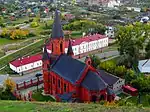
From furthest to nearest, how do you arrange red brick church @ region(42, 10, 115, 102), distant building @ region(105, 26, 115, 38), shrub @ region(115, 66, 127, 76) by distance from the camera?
distant building @ region(105, 26, 115, 38)
shrub @ region(115, 66, 127, 76)
red brick church @ region(42, 10, 115, 102)

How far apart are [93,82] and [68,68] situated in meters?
4.30

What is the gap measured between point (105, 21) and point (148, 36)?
38.4m

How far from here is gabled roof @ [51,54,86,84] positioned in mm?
34312

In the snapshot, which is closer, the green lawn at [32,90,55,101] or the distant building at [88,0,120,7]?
the green lawn at [32,90,55,101]

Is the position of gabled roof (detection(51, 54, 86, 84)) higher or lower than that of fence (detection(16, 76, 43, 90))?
higher

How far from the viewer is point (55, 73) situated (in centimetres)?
3772

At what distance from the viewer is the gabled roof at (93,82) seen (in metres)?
32.4

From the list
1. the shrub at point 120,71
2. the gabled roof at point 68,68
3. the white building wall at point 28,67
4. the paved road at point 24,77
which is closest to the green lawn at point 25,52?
the white building wall at point 28,67

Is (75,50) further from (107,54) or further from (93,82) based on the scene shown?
(93,82)

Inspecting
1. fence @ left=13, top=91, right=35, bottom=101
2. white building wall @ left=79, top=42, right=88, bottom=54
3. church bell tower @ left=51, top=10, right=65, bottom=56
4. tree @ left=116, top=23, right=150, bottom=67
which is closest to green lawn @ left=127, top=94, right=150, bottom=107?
church bell tower @ left=51, top=10, right=65, bottom=56

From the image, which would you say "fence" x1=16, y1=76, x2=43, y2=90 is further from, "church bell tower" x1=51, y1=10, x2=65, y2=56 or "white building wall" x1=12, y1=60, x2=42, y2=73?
"white building wall" x1=12, y1=60, x2=42, y2=73

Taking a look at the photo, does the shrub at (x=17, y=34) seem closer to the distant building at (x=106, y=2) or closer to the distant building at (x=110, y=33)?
the distant building at (x=110, y=33)

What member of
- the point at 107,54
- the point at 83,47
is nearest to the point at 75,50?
the point at 83,47

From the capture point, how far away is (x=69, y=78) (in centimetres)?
3488
